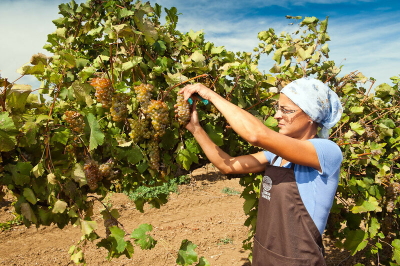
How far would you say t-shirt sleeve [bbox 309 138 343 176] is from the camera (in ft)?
5.21

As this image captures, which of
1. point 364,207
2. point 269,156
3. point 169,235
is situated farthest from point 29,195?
point 169,235

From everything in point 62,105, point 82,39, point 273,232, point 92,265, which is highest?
point 82,39

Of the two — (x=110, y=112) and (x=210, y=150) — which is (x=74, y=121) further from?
(x=210, y=150)

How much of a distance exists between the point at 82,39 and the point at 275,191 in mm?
1954

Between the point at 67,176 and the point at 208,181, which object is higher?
the point at 67,176

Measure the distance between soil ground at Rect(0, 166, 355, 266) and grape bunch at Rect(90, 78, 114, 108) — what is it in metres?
3.05

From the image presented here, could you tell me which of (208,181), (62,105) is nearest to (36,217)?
(62,105)

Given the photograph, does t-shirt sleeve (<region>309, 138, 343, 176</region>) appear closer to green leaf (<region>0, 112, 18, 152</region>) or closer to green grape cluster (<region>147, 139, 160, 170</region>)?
green grape cluster (<region>147, 139, 160, 170</region>)

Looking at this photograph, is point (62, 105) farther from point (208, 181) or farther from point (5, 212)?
point (208, 181)

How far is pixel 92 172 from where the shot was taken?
5.86ft

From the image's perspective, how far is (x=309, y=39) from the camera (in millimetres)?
3873

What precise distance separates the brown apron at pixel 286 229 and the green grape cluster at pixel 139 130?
32.8 inches

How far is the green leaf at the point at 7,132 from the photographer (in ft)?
4.82

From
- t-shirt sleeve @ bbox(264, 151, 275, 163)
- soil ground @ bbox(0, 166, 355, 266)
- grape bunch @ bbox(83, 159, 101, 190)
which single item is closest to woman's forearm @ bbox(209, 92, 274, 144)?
t-shirt sleeve @ bbox(264, 151, 275, 163)
